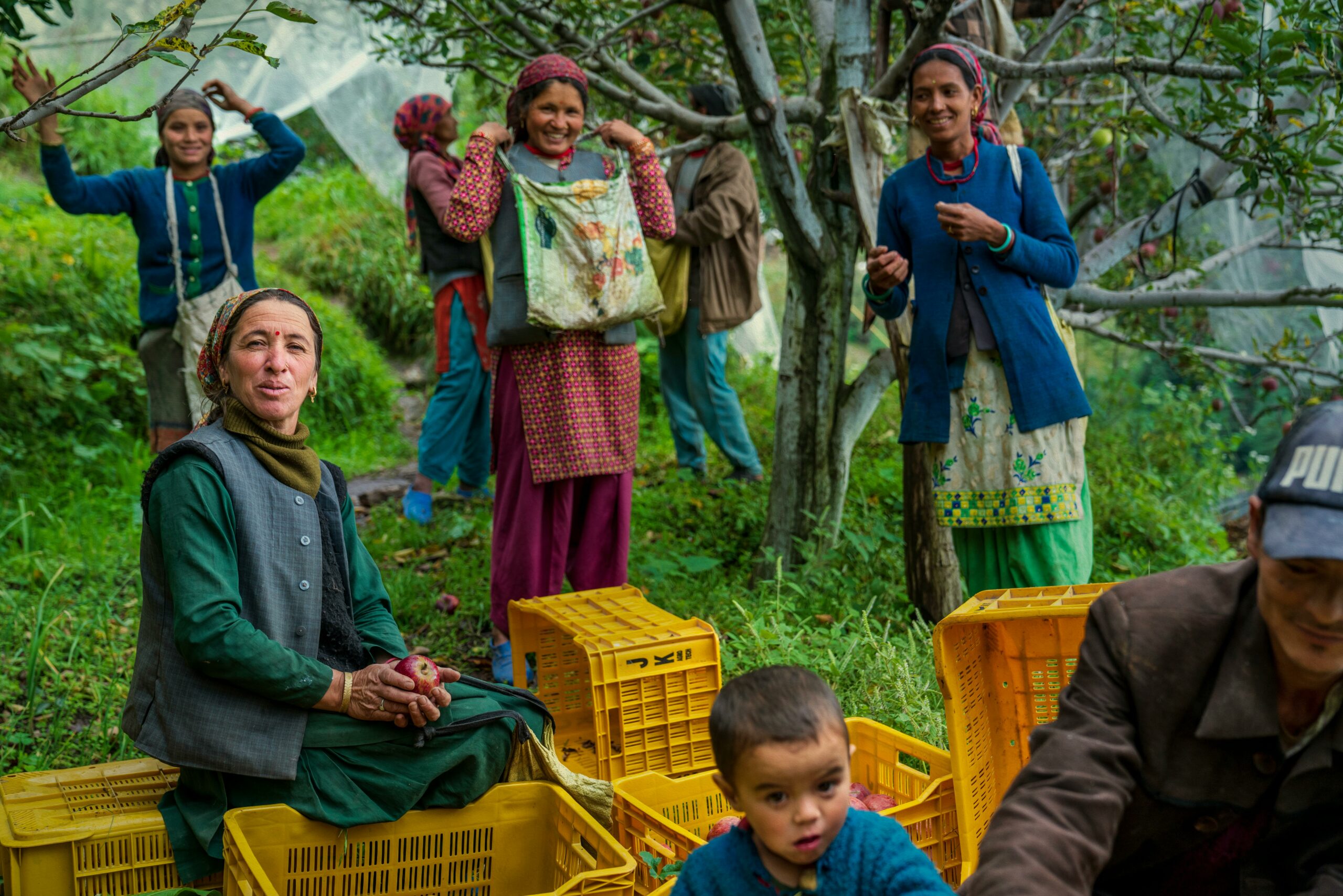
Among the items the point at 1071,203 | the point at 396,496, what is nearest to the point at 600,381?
the point at 396,496

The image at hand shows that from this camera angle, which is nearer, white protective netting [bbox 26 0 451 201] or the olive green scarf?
the olive green scarf

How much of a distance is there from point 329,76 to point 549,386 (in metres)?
6.04

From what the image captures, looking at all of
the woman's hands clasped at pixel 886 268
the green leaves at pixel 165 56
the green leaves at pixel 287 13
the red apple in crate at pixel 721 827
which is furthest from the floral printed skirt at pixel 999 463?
the green leaves at pixel 165 56

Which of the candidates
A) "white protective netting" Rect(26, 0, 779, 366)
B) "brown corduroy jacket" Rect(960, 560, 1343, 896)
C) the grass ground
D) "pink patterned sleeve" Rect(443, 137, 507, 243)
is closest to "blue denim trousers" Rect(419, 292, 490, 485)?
the grass ground

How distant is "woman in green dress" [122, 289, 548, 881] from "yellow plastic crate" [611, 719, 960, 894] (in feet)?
1.07

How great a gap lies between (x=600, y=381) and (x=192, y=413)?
2.12m

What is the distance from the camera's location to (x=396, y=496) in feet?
22.9

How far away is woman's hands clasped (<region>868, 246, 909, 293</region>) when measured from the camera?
335cm

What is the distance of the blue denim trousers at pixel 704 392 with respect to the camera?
255 inches

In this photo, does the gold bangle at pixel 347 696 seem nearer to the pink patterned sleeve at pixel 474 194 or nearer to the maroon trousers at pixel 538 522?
the maroon trousers at pixel 538 522

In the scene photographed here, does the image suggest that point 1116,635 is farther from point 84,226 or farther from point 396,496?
point 84,226

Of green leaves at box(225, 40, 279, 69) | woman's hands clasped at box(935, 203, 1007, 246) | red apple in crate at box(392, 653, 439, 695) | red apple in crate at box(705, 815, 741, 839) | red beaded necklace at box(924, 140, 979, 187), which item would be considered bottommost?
red apple in crate at box(705, 815, 741, 839)

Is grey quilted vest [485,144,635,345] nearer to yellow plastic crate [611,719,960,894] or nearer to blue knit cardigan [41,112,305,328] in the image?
blue knit cardigan [41,112,305,328]

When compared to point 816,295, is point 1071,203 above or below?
above
